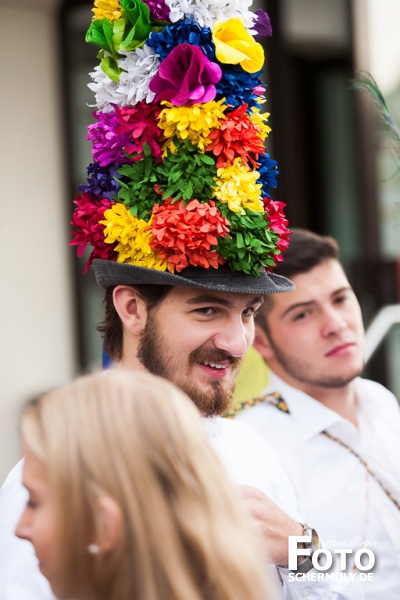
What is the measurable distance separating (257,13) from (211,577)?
5.37ft

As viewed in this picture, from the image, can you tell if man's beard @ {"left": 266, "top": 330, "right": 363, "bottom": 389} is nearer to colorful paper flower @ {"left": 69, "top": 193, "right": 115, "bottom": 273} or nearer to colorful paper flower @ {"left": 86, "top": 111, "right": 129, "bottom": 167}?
colorful paper flower @ {"left": 69, "top": 193, "right": 115, "bottom": 273}

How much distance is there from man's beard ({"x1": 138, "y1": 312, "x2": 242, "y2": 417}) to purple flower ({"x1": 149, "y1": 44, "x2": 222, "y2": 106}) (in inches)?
23.4

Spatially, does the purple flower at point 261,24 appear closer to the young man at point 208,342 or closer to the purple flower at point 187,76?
the purple flower at point 187,76

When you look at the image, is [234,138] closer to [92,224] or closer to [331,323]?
[92,224]

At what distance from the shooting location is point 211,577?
1.46 m

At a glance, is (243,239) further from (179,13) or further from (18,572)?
(18,572)

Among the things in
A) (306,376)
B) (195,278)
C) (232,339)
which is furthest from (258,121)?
(306,376)

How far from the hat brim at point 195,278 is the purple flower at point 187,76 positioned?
42 cm

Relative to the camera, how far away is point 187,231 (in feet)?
7.76

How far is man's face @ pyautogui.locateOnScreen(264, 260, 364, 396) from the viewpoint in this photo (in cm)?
350

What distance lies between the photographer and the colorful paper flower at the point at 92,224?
8.27 feet

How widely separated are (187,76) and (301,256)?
1316 mm

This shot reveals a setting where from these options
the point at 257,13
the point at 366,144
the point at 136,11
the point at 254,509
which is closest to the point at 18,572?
the point at 254,509

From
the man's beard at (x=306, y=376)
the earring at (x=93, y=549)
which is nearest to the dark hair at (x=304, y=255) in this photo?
the man's beard at (x=306, y=376)
